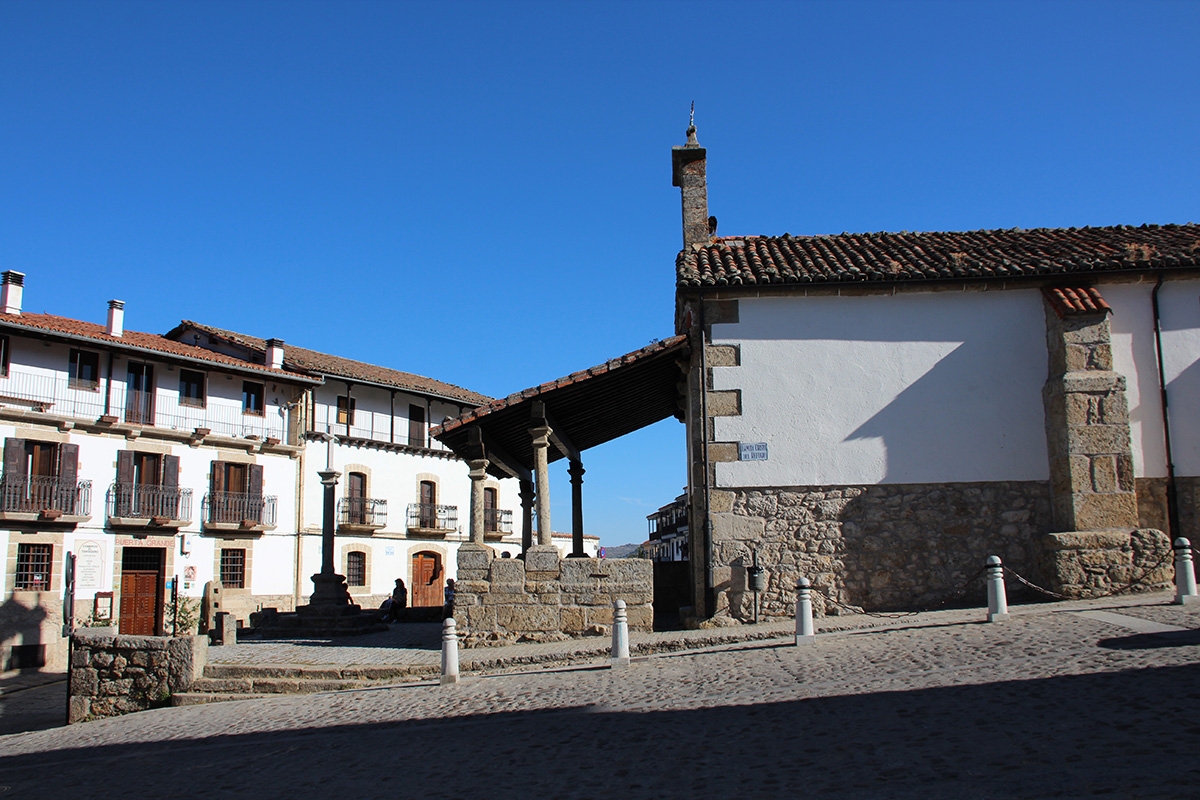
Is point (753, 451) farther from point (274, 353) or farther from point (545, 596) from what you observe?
point (274, 353)

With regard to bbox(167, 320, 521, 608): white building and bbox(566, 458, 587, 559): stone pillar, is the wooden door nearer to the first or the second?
bbox(167, 320, 521, 608): white building

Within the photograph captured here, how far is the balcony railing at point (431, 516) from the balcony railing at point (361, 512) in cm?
144

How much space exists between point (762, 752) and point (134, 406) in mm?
24691

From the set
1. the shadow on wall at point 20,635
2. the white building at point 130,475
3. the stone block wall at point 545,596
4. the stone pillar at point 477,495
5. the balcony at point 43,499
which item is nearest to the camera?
the stone block wall at point 545,596

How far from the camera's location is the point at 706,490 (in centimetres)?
1148

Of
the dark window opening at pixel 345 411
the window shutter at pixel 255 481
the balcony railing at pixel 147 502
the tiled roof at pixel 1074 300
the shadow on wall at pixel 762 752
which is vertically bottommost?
the shadow on wall at pixel 762 752

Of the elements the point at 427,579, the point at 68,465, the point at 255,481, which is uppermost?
the point at 68,465

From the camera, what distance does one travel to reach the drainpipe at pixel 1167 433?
36.9 ft

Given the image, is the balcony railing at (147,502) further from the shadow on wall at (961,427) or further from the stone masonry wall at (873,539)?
the shadow on wall at (961,427)

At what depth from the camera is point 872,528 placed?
1134 cm

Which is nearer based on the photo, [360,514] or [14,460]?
[14,460]

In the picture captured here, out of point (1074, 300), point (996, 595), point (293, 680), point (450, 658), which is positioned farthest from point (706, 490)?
point (293, 680)

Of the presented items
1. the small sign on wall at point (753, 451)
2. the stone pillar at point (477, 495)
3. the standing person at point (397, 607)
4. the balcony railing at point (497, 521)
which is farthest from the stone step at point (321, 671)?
the balcony railing at point (497, 521)

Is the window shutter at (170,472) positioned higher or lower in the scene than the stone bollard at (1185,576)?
higher
